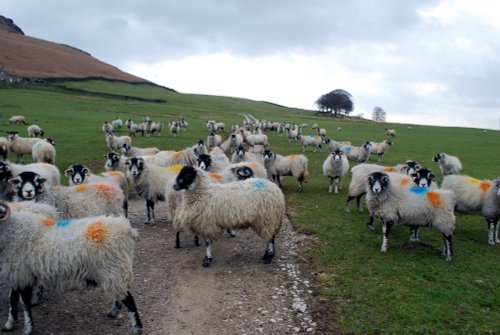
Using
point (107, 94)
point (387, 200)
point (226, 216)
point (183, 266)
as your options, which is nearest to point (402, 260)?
point (387, 200)

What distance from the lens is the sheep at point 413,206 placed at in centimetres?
875

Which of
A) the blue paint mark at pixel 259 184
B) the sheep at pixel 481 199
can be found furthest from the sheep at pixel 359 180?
the blue paint mark at pixel 259 184

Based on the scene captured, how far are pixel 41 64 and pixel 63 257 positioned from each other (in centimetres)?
10129

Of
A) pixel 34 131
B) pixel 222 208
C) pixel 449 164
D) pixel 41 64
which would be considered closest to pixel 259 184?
pixel 222 208

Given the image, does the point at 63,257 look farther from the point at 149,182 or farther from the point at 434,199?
the point at 434,199

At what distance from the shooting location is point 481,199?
10.3 metres

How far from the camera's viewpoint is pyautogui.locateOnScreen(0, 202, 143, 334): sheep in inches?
218

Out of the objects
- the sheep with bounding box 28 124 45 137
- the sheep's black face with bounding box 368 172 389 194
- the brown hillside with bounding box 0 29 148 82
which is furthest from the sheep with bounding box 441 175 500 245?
the brown hillside with bounding box 0 29 148 82

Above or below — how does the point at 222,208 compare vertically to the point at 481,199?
below

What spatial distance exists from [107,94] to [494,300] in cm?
8207

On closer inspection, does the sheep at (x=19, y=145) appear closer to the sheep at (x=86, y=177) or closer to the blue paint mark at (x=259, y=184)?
the sheep at (x=86, y=177)

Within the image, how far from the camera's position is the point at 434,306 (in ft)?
22.0

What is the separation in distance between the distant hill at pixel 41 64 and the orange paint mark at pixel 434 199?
8455cm

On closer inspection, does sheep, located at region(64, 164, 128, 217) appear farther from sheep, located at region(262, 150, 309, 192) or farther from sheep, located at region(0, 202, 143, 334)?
sheep, located at region(262, 150, 309, 192)
